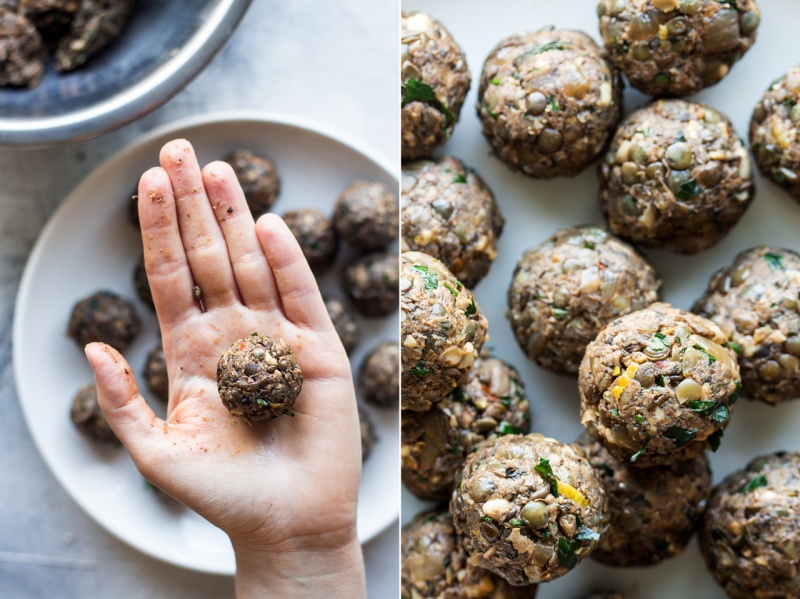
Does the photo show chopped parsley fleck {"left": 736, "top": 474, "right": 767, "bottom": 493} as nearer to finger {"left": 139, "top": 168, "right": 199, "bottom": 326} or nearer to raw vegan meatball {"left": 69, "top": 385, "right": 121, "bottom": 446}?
finger {"left": 139, "top": 168, "right": 199, "bottom": 326}

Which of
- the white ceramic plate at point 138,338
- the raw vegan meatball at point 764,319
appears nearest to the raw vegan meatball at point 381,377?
the white ceramic plate at point 138,338

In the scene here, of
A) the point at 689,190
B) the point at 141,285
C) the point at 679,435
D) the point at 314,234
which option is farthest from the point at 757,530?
the point at 141,285

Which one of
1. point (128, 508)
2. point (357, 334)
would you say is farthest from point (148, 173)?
point (128, 508)

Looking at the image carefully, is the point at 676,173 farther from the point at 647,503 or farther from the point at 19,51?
the point at 19,51

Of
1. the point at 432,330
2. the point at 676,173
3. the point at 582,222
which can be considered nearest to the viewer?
the point at 432,330

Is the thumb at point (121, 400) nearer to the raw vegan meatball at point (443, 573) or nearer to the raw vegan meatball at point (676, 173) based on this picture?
the raw vegan meatball at point (443, 573)

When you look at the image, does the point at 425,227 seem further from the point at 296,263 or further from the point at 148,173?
the point at 148,173
